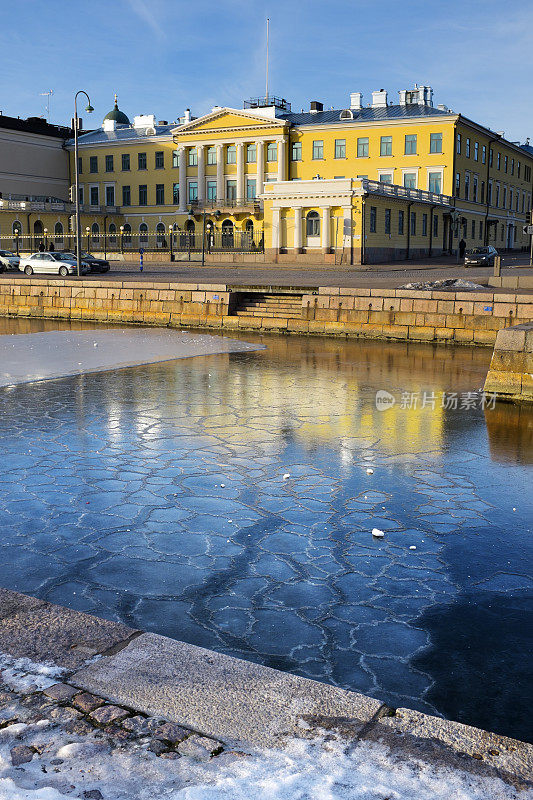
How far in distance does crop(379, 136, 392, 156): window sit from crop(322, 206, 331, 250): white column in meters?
15.8

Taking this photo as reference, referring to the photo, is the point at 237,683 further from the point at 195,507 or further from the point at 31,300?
the point at 31,300

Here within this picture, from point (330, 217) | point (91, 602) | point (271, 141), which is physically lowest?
point (91, 602)

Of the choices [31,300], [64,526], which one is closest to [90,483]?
[64,526]

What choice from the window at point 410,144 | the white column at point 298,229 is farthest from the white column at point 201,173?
the white column at point 298,229

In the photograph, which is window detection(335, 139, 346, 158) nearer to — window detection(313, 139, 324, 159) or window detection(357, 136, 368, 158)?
window detection(357, 136, 368, 158)

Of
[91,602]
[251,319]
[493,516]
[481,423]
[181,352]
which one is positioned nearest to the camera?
[91,602]

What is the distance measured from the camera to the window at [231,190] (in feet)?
→ 214

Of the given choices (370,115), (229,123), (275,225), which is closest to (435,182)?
(370,115)

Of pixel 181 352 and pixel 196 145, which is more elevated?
pixel 196 145

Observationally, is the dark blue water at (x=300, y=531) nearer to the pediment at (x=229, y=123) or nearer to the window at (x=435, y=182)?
the window at (x=435, y=182)

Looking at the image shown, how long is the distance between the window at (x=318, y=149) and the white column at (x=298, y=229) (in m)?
16.3

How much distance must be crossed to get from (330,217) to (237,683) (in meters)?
44.9

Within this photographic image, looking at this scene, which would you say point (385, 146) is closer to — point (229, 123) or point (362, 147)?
point (362, 147)

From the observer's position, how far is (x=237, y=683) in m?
3.51
